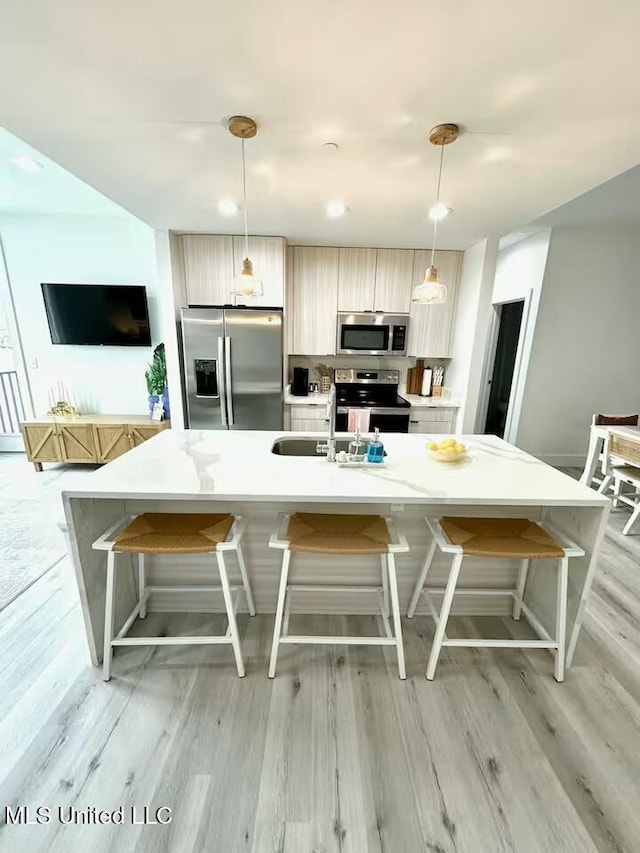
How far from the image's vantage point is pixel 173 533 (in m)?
1.52

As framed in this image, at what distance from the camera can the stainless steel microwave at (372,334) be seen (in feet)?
12.5

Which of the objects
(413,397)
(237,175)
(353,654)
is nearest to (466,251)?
(413,397)

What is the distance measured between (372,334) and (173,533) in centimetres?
301

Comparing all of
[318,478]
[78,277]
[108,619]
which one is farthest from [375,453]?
[78,277]

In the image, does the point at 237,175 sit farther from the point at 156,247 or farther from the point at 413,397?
the point at 413,397

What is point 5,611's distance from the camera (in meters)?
1.93

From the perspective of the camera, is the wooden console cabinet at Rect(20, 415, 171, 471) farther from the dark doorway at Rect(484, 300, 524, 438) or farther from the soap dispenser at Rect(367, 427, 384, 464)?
the dark doorway at Rect(484, 300, 524, 438)

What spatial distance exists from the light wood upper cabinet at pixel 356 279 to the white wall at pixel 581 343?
191cm

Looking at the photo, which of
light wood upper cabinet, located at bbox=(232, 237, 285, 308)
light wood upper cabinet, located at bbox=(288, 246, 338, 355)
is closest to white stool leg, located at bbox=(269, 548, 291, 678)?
light wood upper cabinet, located at bbox=(232, 237, 285, 308)

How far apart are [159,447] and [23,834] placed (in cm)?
141

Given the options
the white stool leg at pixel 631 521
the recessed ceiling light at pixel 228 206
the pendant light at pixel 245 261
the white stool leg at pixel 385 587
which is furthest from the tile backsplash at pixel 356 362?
the white stool leg at pixel 385 587

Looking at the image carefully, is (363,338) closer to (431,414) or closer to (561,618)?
(431,414)

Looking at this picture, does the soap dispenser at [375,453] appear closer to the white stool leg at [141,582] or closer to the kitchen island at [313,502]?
the kitchen island at [313,502]

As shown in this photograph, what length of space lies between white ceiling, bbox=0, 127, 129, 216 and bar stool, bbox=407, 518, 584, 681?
3414mm
